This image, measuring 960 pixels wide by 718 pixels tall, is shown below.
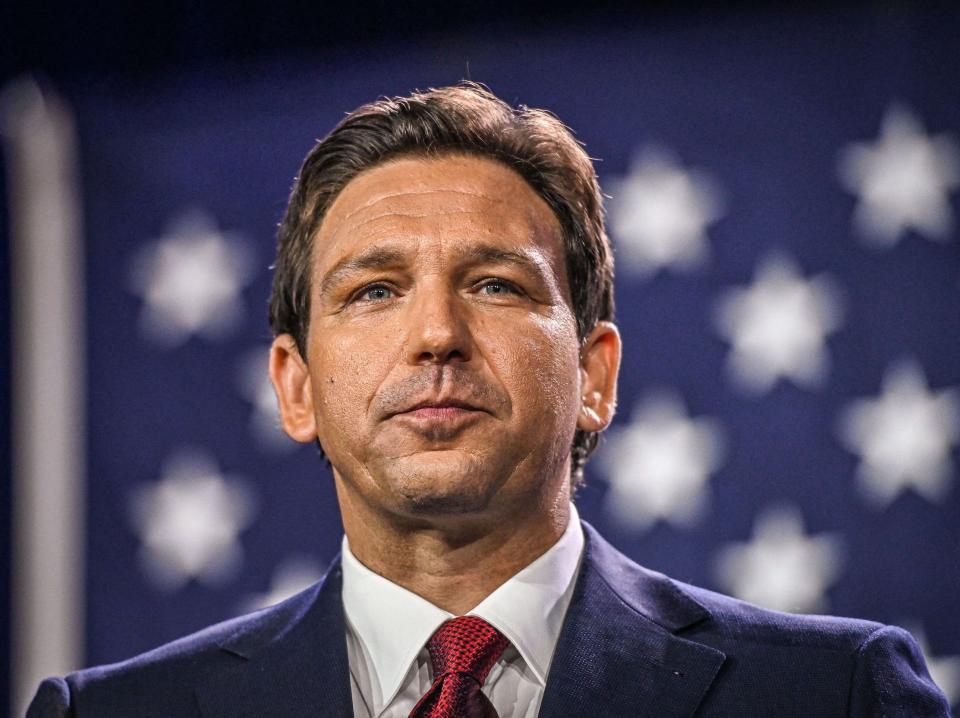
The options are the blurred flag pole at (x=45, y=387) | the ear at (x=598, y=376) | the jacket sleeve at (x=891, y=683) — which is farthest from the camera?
the blurred flag pole at (x=45, y=387)

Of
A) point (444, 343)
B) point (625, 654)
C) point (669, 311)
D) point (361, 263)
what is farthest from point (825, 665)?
point (669, 311)

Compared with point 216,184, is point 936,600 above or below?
below

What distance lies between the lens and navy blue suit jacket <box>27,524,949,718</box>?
2123 mm

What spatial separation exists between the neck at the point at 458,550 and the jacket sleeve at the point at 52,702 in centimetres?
61

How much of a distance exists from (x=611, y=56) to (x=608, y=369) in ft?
6.17

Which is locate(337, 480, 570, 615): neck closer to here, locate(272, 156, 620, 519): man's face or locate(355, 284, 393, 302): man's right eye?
locate(272, 156, 620, 519): man's face

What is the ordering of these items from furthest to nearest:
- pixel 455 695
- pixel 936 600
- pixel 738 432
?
pixel 738 432 < pixel 936 600 < pixel 455 695

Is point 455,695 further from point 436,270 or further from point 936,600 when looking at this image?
point 936,600

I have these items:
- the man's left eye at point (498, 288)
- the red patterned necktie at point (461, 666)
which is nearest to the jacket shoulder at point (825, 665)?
the red patterned necktie at point (461, 666)

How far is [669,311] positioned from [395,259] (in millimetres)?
1850

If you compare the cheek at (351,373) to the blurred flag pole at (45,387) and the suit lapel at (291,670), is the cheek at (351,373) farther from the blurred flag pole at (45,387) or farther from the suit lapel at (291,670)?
the blurred flag pole at (45,387)

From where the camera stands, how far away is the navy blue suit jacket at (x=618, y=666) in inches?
83.6

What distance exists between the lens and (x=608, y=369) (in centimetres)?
257

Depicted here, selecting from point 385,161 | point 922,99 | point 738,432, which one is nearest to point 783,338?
point 738,432
